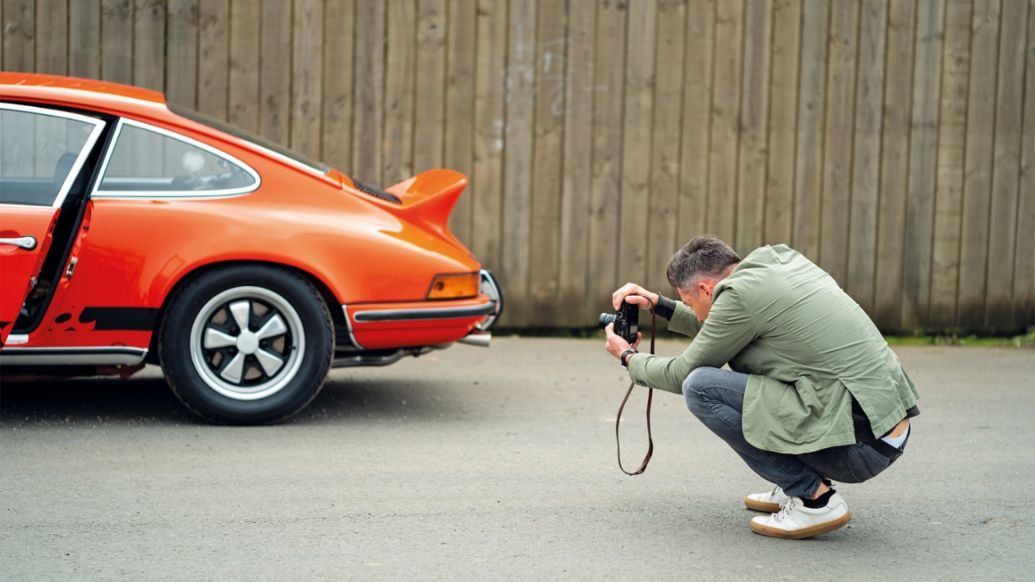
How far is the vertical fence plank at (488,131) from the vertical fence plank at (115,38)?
7.55 ft

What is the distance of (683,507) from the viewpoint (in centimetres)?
513

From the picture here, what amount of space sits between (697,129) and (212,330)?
4279 millimetres

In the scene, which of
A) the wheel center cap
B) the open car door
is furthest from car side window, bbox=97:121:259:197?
the wheel center cap

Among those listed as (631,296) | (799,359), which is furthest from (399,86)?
(799,359)

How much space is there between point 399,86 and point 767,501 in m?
4.86

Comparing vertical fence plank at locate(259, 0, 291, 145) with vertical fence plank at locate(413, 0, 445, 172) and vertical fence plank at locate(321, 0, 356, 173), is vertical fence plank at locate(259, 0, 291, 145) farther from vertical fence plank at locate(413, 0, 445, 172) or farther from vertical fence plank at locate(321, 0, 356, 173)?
vertical fence plank at locate(413, 0, 445, 172)

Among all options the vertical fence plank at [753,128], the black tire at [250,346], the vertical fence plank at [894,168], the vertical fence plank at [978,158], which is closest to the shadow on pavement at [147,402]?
the black tire at [250,346]

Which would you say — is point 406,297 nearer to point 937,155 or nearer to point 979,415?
point 979,415

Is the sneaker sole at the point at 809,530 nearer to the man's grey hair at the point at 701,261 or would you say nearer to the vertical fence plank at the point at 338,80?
the man's grey hair at the point at 701,261

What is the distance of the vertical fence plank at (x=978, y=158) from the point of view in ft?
30.8

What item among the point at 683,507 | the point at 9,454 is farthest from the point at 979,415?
the point at 9,454

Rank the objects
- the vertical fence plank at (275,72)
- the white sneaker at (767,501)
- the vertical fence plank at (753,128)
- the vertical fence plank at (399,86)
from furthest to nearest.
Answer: the vertical fence plank at (753,128), the vertical fence plank at (399,86), the vertical fence plank at (275,72), the white sneaker at (767,501)

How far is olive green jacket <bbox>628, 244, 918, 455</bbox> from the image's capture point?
175 inches

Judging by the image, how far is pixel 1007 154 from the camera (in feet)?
31.1
